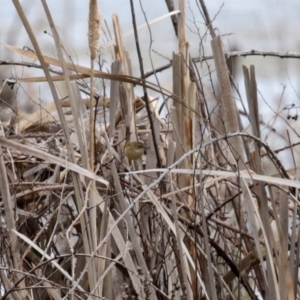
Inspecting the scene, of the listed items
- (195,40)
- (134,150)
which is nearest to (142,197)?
(134,150)

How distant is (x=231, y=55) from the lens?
3.89 feet

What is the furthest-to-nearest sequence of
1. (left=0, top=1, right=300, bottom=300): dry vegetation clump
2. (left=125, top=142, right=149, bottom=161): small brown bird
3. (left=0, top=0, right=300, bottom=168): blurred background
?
(left=0, top=0, right=300, bottom=168): blurred background < (left=125, top=142, right=149, bottom=161): small brown bird < (left=0, top=1, right=300, bottom=300): dry vegetation clump

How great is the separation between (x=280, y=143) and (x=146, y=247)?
87 centimetres

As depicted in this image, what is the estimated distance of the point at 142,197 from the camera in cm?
97

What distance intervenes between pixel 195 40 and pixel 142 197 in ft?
7.71

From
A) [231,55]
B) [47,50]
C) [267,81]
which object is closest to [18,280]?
[231,55]

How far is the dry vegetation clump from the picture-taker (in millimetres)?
850

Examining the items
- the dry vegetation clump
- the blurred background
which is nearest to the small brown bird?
the dry vegetation clump

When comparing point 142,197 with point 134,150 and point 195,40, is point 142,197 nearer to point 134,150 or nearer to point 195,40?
point 134,150

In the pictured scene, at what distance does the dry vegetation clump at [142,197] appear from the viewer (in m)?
0.85

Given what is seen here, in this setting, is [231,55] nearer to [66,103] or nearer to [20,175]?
[66,103]

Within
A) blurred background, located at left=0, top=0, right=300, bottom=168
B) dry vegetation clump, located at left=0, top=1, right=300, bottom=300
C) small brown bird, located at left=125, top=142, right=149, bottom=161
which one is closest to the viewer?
dry vegetation clump, located at left=0, top=1, right=300, bottom=300

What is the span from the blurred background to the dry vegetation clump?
13 cm

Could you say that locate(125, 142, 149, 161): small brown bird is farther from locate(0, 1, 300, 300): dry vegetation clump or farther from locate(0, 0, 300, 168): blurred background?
locate(0, 0, 300, 168): blurred background
